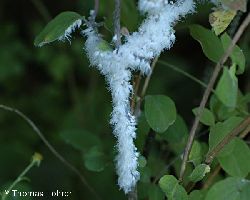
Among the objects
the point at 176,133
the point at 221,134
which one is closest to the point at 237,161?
the point at 221,134

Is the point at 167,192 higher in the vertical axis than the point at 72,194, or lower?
higher

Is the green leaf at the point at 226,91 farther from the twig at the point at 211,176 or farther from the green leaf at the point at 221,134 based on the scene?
the twig at the point at 211,176

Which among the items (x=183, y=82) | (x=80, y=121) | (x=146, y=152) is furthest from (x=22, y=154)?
(x=146, y=152)

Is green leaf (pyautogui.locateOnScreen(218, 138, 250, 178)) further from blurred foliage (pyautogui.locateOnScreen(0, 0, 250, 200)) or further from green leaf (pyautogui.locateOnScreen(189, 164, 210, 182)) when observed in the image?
blurred foliage (pyautogui.locateOnScreen(0, 0, 250, 200))

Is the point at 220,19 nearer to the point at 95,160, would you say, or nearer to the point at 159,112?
the point at 159,112

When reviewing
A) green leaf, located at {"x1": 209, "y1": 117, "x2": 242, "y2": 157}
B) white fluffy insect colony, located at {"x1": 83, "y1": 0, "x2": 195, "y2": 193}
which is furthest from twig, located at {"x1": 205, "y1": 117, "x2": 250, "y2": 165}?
white fluffy insect colony, located at {"x1": 83, "y1": 0, "x2": 195, "y2": 193}

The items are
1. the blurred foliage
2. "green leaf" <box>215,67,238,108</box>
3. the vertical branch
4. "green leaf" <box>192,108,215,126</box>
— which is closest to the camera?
"green leaf" <box>215,67,238,108</box>

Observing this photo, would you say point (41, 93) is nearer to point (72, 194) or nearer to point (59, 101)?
point (59, 101)

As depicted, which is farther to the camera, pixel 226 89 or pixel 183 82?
pixel 183 82
